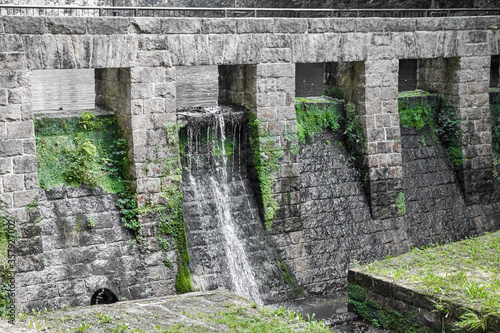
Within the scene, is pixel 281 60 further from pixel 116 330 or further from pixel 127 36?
pixel 116 330

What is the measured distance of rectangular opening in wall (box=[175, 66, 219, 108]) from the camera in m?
17.1

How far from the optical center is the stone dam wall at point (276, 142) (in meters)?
9.89

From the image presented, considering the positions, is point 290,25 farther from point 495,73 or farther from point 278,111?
point 495,73

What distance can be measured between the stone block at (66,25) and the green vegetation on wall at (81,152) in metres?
1.48

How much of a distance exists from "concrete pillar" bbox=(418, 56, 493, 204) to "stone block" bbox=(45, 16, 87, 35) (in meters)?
8.25

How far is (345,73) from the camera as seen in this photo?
1373cm

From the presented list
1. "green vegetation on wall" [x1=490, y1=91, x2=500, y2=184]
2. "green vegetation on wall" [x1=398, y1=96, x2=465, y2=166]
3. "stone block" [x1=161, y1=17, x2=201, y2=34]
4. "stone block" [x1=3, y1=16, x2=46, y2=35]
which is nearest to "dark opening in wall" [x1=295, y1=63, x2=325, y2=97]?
"green vegetation on wall" [x1=490, y1=91, x2=500, y2=184]

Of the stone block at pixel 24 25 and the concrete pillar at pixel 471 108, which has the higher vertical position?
the stone block at pixel 24 25

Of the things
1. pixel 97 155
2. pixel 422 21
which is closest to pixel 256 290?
pixel 97 155

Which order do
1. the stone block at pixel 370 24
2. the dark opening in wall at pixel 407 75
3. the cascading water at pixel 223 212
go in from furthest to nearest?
the dark opening in wall at pixel 407 75, the stone block at pixel 370 24, the cascading water at pixel 223 212

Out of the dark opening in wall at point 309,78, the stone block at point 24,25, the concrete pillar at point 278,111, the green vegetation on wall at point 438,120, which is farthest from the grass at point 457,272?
the dark opening in wall at point 309,78

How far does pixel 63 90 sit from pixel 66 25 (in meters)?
11.7

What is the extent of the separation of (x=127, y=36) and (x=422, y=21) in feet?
21.2

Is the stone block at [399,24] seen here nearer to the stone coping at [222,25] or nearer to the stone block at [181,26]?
the stone coping at [222,25]
